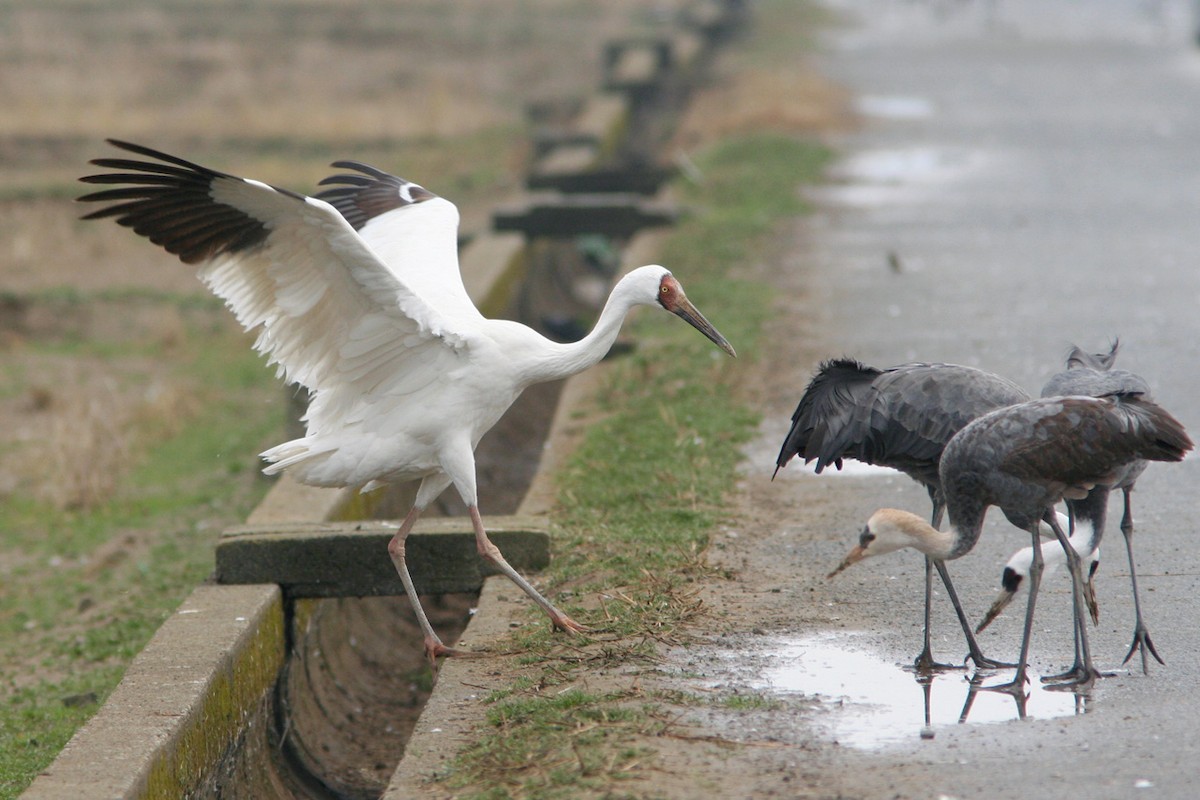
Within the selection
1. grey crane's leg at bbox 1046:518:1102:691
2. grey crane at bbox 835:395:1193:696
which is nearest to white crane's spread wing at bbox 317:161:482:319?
grey crane at bbox 835:395:1193:696

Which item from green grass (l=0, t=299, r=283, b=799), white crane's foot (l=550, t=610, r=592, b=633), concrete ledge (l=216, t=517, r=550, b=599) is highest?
white crane's foot (l=550, t=610, r=592, b=633)

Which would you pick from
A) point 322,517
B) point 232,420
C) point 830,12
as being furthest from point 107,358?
point 830,12

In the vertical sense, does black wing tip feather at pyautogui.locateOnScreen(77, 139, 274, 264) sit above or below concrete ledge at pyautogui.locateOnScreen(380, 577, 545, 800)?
above

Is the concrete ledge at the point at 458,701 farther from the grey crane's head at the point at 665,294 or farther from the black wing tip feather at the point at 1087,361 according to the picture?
the black wing tip feather at the point at 1087,361

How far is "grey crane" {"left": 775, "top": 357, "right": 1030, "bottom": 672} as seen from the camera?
5418 millimetres

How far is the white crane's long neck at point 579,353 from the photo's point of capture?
5.96 meters

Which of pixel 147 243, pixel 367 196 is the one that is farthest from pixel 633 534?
pixel 147 243

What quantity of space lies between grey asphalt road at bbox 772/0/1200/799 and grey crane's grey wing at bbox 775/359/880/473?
0.63m

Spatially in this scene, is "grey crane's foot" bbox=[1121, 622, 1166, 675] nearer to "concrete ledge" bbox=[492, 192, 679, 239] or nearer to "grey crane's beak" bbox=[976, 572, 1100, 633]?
"grey crane's beak" bbox=[976, 572, 1100, 633]

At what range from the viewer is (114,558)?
8312 millimetres

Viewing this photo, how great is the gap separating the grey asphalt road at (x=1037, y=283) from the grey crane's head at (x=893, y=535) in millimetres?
428

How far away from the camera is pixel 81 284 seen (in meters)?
15.0

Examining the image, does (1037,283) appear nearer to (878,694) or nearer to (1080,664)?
(1080,664)

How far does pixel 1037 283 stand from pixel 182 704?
26.8ft
